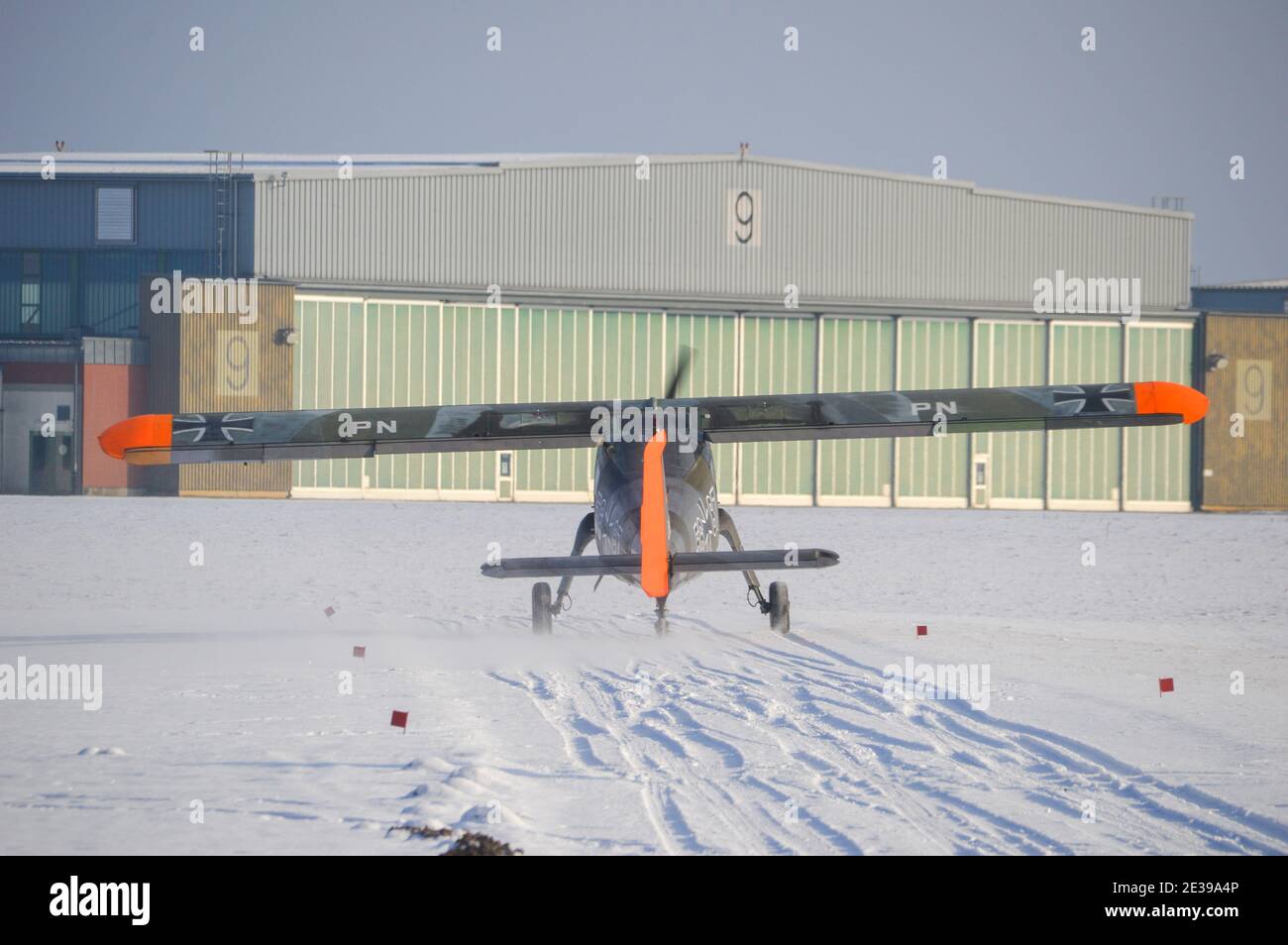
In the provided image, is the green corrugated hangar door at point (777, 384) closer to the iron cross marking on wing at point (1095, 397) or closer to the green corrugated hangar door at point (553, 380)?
the green corrugated hangar door at point (553, 380)

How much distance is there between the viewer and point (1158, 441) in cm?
4228

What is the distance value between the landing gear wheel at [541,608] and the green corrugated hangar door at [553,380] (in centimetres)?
2375

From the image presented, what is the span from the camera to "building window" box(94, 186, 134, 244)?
45.2 m

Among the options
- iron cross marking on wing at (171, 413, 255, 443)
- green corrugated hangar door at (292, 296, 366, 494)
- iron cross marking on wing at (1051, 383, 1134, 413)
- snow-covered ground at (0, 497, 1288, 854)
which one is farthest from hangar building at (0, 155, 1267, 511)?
iron cross marking on wing at (1051, 383, 1134, 413)

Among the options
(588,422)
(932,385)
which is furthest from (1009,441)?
(588,422)

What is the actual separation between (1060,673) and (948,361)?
30.4 m

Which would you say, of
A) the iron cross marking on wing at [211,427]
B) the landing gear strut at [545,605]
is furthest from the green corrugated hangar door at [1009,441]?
the iron cross marking on wing at [211,427]

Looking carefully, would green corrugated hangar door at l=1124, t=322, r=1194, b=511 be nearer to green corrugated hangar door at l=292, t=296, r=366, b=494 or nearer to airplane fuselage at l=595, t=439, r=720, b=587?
green corrugated hangar door at l=292, t=296, r=366, b=494

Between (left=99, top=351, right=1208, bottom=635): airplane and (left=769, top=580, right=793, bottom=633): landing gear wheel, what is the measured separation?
15mm

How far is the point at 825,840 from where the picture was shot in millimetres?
6438

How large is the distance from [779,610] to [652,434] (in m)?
2.64

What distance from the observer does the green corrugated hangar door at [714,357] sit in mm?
39844

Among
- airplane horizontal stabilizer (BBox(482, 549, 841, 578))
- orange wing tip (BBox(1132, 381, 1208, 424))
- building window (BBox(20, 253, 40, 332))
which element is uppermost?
building window (BBox(20, 253, 40, 332))
